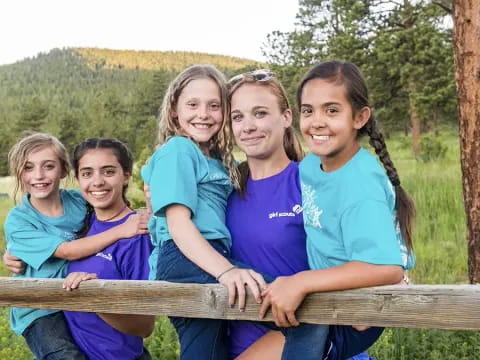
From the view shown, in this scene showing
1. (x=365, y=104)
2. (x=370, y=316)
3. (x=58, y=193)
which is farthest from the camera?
(x=58, y=193)

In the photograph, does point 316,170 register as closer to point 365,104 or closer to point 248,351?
point 365,104

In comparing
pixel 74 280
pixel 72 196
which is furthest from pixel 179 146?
pixel 72 196

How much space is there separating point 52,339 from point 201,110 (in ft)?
4.10

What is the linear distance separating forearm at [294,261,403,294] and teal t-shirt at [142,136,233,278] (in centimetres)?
46

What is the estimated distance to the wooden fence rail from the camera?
6.62 ft

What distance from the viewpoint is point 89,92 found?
82.8 meters

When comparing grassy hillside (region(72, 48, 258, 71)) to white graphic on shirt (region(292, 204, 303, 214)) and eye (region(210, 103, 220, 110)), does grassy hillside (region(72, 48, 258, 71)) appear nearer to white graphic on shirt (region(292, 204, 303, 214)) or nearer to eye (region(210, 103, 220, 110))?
eye (region(210, 103, 220, 110))

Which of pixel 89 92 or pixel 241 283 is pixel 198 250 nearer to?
pixel 241 283

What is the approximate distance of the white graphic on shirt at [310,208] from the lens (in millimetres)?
2154

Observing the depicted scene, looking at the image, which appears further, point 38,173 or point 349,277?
point 38,173

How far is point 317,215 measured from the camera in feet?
7.06

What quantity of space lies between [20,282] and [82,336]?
1.39 ft

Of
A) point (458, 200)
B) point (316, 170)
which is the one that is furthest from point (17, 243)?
point (458, 200)

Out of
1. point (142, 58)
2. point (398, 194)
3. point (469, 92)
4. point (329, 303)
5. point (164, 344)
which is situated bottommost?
point (164, 344)
